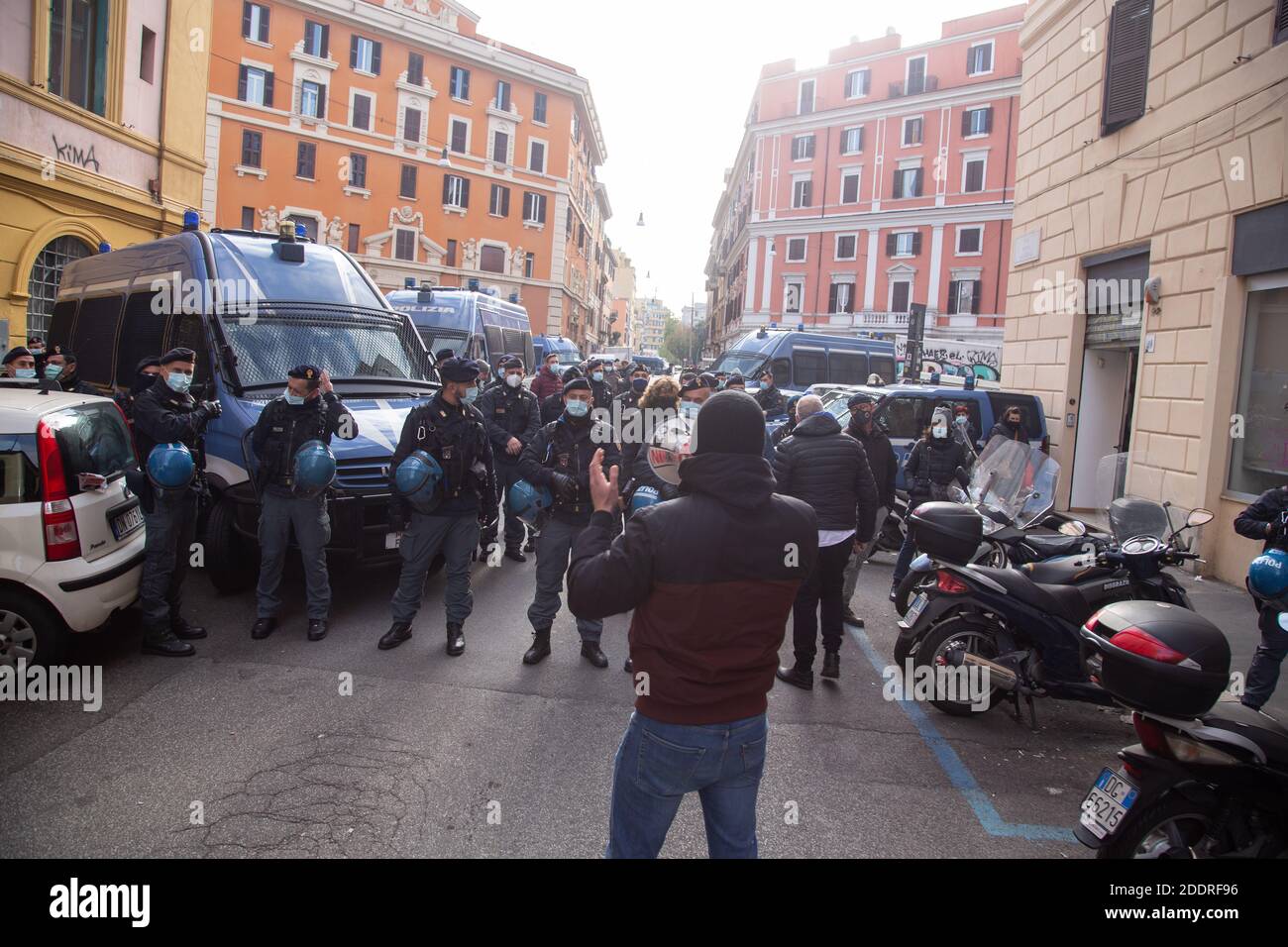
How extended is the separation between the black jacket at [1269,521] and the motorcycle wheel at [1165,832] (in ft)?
8.39

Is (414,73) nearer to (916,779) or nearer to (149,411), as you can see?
(149,411)

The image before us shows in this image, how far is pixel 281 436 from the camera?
5586 mm

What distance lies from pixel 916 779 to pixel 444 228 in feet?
141

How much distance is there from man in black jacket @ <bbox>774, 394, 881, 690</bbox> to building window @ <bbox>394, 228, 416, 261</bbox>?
132ft

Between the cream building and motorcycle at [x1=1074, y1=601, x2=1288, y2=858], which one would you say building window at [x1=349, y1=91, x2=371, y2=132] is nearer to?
the cream building

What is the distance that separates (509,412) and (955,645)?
15.5 feet

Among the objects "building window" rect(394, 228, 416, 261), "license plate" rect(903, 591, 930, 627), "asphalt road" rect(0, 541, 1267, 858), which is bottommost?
"asphalt road" rect(0, 541, 1267, 858)

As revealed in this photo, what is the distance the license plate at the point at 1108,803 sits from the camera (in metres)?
2.86

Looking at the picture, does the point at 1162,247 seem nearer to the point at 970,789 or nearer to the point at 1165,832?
the point at 970,789

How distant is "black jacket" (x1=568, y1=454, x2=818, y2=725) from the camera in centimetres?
225

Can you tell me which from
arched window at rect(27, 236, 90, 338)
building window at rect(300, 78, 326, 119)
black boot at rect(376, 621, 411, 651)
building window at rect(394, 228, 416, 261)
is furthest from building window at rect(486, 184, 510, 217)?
black boot at rect(376, 621, 411, 651)

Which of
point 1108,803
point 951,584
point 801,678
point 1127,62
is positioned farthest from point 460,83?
point 1108,803

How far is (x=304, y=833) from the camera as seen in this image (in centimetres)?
327
